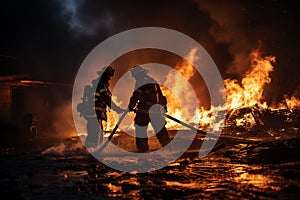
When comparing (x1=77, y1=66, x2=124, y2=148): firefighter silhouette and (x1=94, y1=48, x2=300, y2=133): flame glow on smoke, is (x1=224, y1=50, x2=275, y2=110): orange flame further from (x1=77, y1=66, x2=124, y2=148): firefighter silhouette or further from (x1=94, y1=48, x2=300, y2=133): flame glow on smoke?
(x1=77, y1=66, x2=124, y2=148): firefighter silhouette

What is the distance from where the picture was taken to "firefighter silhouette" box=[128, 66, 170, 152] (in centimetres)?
803

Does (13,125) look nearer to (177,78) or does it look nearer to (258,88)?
(177,78)

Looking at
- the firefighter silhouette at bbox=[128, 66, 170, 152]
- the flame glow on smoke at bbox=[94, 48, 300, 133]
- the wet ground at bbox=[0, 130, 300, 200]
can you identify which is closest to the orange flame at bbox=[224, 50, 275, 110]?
the flame glow on smoke at bbox=[94, 48, 300, 133]

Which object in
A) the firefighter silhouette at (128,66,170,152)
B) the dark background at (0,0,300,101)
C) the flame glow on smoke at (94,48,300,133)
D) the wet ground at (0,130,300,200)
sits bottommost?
the wet ground at (0,130,300,200)

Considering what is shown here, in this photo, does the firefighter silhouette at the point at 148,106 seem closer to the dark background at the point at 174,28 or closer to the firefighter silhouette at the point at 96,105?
the firefighter silhouette at the point at 96,105

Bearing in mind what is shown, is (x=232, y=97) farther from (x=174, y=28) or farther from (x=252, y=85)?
(x=174, y=28)

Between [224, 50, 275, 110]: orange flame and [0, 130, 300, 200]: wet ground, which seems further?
[224, 50, 275, 110]: orange flame

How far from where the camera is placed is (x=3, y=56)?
15.9 metres

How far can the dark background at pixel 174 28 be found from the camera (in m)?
17.6

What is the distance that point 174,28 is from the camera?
21.9m

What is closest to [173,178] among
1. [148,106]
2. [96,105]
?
[148,106]

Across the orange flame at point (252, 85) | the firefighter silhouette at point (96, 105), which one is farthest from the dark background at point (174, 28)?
the firefighter silhouette at point (96, 105)

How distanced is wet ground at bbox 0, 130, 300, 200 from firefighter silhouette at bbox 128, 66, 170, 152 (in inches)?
61.1

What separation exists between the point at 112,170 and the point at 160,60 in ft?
54.6
